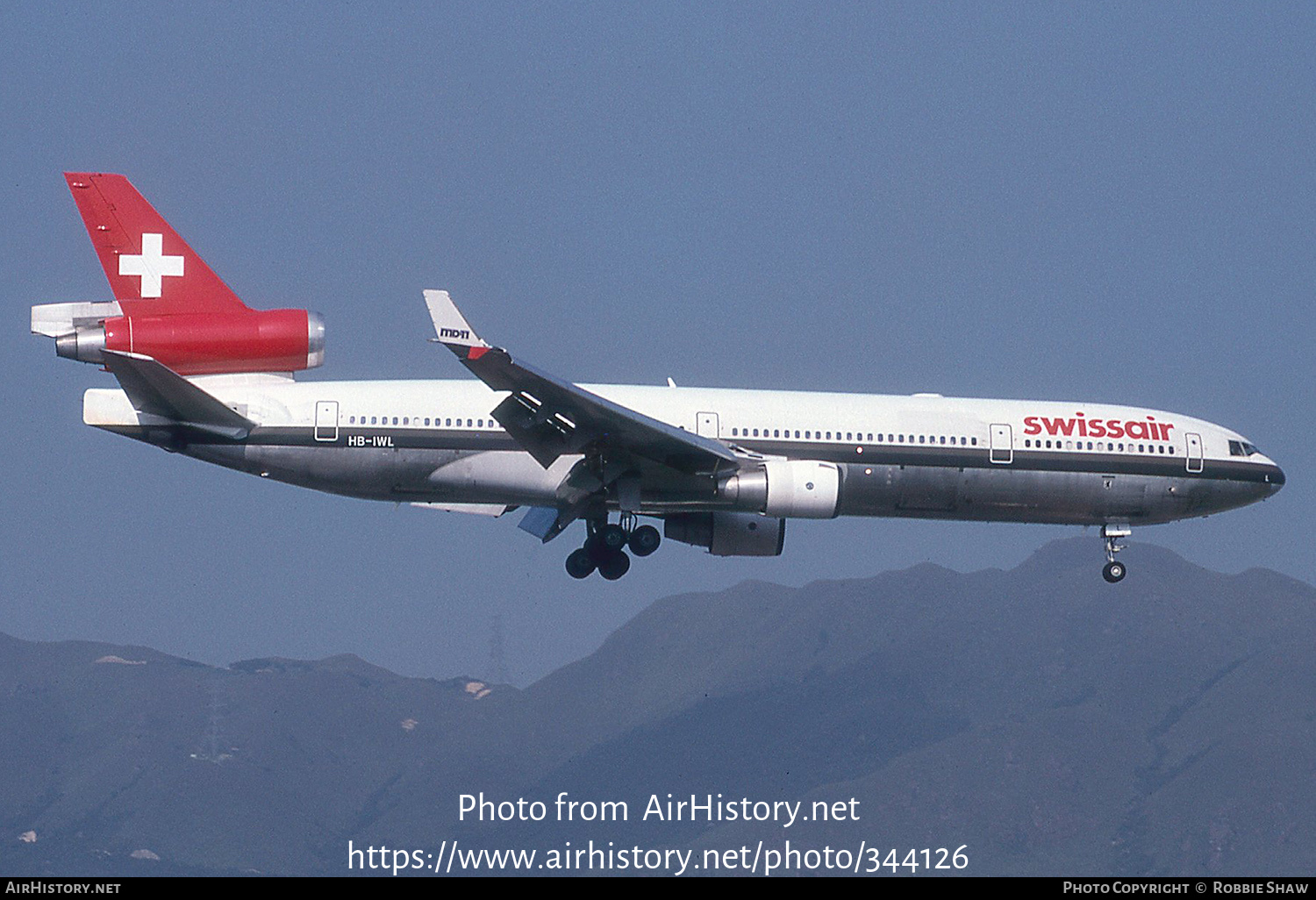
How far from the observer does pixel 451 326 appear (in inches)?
1206

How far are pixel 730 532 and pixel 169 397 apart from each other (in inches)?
474

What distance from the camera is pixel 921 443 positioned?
3712cm

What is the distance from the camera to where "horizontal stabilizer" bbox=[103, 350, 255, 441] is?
3309 centimetres

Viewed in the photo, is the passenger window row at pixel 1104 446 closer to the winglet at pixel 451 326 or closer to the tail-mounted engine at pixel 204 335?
the winglet at pixel 451 326

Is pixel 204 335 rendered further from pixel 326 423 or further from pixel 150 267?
pixel 326 423

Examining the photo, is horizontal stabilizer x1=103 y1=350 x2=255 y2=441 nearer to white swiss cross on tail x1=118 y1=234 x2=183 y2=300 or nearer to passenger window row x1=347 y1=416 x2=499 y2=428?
passenger window row x1=347 y1=416 x2=499 y2=428

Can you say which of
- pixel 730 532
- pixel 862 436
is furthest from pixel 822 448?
pixel 730 532

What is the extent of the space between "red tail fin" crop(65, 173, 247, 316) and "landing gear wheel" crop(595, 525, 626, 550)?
8657 millimetres

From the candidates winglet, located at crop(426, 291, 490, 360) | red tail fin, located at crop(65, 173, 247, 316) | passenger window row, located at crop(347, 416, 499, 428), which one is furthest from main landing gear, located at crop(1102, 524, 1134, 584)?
red tail fin, located at crop(65, 173, 247, 316)

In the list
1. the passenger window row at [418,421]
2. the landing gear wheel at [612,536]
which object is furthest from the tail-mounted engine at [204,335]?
the landing gear wheel at [612,536]
